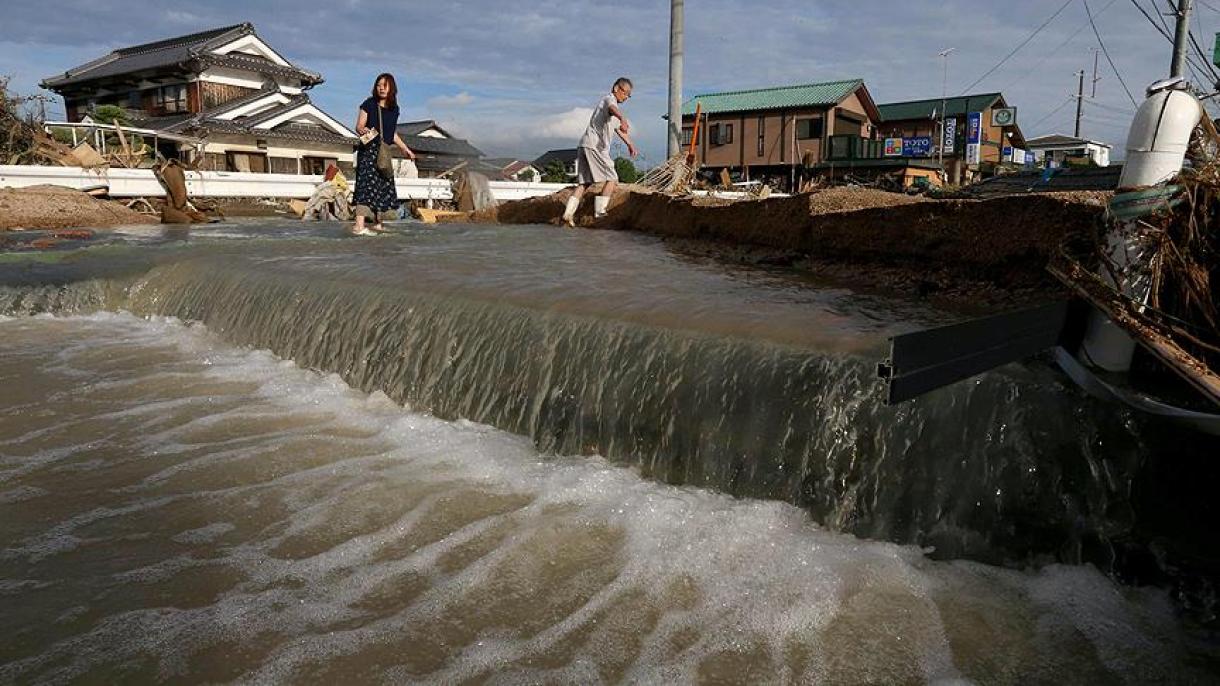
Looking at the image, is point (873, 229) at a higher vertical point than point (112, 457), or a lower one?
higher

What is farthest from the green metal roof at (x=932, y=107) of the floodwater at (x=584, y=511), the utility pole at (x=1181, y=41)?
the floodwater at (x=584, y=511)

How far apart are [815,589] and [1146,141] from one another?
1885 millimetres

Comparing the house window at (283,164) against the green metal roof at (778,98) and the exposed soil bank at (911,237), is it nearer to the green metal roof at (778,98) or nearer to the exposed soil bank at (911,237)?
the green metal roof at (778,98)

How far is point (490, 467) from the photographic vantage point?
12.0 feet

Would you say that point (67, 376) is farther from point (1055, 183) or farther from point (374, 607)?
point (1055, 183)

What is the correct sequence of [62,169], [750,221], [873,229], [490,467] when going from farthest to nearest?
[62,169] < [750,221] < [873,229] < [490,467]

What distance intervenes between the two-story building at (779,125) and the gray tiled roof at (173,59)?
18895mm

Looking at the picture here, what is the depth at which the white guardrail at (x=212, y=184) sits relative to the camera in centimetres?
1347

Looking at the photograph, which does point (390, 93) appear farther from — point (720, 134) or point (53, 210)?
point (720, 134)

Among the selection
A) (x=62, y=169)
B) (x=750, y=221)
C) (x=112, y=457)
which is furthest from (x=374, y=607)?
(x=62, y=169)

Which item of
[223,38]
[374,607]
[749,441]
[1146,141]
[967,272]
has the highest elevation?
[223,38]

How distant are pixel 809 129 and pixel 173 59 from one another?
2785 cm

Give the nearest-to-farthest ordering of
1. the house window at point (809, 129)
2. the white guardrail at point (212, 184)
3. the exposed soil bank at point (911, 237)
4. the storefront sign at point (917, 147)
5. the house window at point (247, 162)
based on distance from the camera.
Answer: the exposed soil bank at point (911, 237) → the white guardrail at point (212, 184) → the house window at point (247, 162) → the storefront sign at point (917, 147) → the house window at point (809, 129)

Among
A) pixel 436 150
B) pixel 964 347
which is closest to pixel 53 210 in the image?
pixel 964 347
